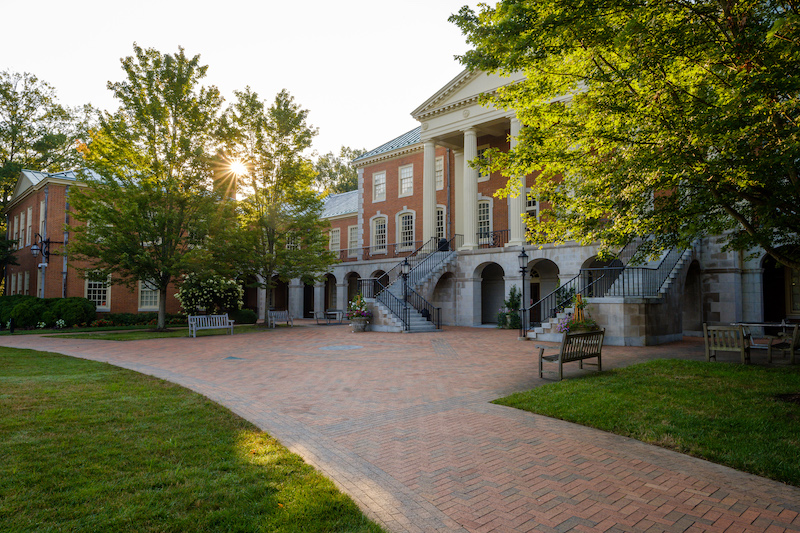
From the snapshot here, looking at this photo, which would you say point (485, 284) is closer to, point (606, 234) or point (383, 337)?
point (383, 337)

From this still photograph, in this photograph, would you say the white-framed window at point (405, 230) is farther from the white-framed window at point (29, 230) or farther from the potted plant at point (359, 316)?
the white-framed window at point (29, 230)

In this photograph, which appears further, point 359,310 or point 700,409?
point 359,310

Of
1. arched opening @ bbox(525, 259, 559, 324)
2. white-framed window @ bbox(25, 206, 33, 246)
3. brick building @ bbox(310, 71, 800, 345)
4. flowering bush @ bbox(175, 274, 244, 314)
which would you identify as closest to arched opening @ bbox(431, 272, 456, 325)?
brick building @ bbox(310, 71, 800, 345)

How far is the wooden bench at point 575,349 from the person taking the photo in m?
8.71

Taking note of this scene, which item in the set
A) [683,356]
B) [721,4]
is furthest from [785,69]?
[683,356]

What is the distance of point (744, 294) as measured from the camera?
56.3ft

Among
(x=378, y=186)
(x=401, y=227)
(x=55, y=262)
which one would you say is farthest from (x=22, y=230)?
(x=401, y=227)

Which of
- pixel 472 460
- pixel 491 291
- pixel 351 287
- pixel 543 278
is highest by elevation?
pixel 543 278

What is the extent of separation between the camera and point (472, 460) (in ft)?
15.0

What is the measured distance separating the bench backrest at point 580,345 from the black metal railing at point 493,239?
16198mm

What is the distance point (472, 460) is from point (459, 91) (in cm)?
2379

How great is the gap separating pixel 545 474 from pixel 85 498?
3.68 m

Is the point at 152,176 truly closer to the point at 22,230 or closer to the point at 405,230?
the point at 405,230

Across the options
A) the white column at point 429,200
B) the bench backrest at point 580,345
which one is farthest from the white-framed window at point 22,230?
the bench backrest at point 580,345
